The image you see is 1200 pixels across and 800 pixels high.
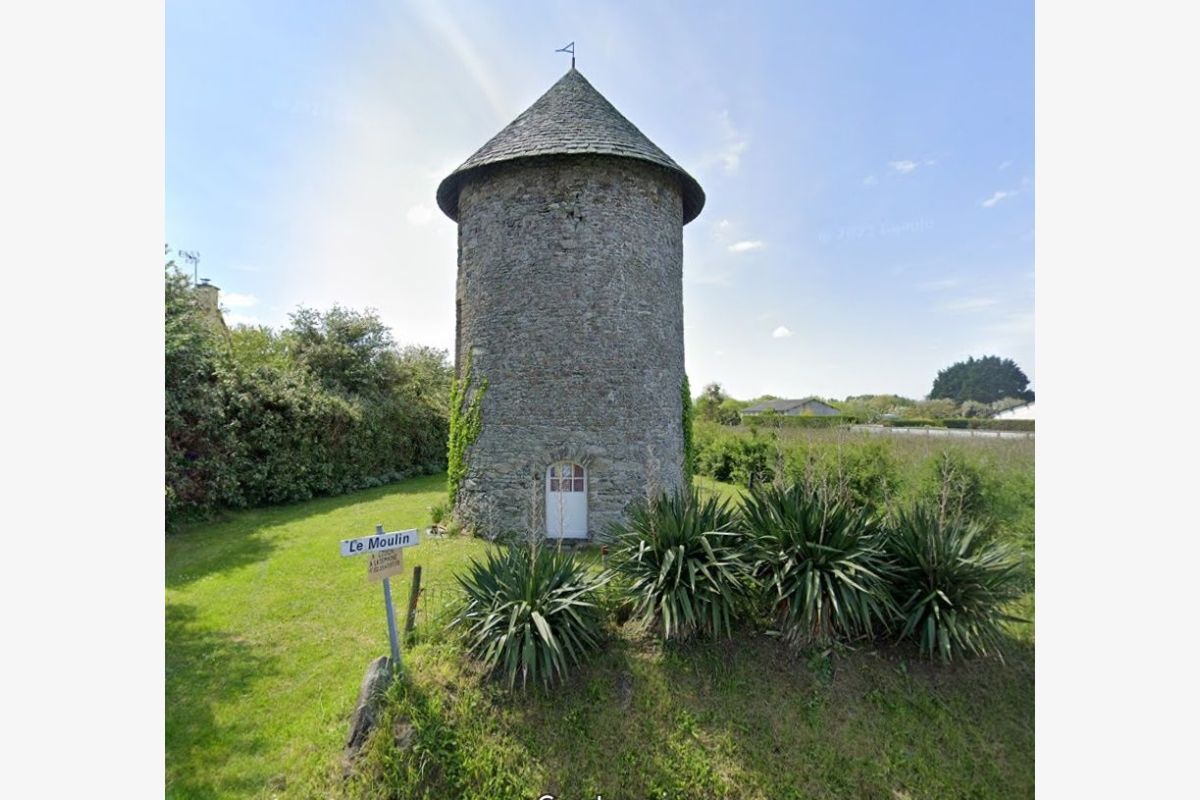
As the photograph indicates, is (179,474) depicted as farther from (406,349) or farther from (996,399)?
(996,399)

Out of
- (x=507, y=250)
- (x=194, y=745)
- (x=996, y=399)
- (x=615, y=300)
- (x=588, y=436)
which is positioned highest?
(x=507, y=250)

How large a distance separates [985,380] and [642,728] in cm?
557

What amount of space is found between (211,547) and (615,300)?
36.2 feet

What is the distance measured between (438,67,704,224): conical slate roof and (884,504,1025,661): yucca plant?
8.68 metres

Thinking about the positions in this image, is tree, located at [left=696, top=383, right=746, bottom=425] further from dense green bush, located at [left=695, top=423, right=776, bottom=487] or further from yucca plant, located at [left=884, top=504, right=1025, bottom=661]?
yucca plant, located at [left=884, top=504, right=1025, bottom=661]

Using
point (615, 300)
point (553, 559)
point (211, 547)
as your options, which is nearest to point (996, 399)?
point (553, 559)

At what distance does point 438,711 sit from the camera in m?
4.88

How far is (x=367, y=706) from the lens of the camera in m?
4.91

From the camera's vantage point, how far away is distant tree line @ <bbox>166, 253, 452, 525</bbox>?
13797 millimetres

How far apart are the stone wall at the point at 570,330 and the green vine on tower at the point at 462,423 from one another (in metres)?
0.24

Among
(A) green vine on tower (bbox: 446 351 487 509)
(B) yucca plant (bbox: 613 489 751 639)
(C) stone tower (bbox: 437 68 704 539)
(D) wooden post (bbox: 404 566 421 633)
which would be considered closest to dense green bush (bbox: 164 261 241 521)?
(A) green vine on tower (bbox: 446 351 487 509)

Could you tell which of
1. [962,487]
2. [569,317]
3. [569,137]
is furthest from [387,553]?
[569,137]

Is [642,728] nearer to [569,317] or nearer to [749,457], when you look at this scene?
[569,317]

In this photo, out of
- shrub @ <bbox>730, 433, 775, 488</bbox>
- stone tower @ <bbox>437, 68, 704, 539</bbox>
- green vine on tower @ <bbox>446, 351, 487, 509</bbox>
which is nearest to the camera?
stone tower @ <bbox>437, 68, 704, 539</bbox>
